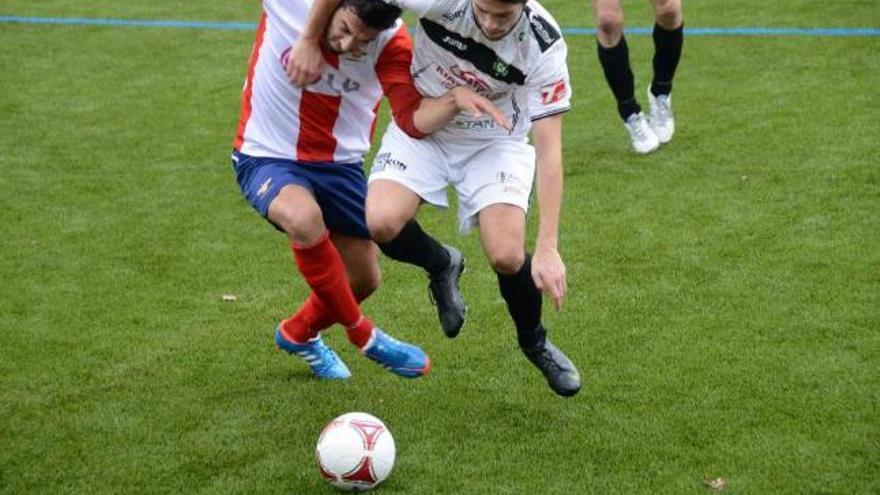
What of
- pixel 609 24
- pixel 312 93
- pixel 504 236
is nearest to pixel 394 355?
pixel 504 236

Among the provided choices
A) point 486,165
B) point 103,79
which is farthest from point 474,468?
point 103,79

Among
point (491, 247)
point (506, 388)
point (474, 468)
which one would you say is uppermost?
point (491, 247)

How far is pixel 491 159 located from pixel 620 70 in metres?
3.27

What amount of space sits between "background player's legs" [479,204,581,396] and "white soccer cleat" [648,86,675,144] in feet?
11.5

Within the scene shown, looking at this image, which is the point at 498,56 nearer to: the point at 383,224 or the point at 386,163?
the point at 386,163

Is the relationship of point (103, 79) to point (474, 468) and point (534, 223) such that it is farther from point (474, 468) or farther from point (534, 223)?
point (474, 468)

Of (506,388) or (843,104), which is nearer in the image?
(506,388)

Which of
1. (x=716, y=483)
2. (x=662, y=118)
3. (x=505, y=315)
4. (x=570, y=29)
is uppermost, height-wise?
(x=716, y=483)

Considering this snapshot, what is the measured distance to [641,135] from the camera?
27.3 ft

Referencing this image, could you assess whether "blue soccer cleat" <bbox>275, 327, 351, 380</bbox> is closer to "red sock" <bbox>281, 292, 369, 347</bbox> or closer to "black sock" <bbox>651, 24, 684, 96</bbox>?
"red sock" <bbox>281, 292, 369, 347</bbox>

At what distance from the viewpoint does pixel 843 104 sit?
29.0 ft

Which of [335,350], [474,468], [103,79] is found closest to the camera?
[474,468]

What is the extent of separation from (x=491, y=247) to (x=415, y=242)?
0.39 meters

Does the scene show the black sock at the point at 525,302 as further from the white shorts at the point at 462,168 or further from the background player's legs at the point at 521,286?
the white shorts at the point at 462,168
